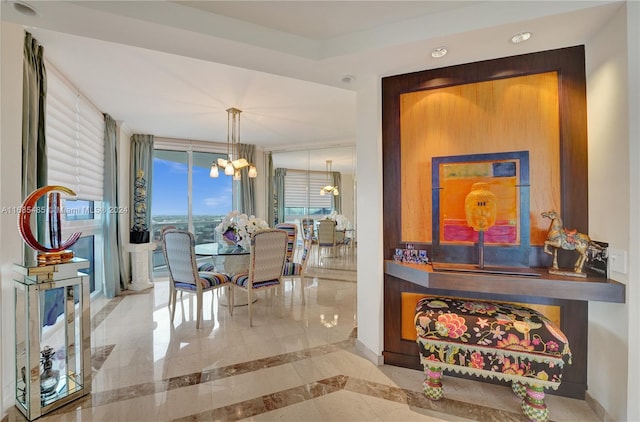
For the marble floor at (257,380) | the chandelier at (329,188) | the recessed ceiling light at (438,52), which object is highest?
the recessed ceiling light at (438,52)

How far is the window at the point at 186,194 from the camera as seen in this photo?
5898 mm

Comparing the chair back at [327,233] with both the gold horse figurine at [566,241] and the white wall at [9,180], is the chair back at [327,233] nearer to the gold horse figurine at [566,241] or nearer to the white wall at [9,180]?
the gold horse figurine at [566,241]

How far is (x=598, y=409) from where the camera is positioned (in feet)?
6.31

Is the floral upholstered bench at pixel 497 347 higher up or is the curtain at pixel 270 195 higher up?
the curtain at pixel 270 195

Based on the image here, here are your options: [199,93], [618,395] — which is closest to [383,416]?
[618,395]

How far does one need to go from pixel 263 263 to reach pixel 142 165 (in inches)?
143

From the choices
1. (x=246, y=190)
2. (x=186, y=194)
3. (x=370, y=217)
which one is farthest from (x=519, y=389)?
(x=186, y=194)

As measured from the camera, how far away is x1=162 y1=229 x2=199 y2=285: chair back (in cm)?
334

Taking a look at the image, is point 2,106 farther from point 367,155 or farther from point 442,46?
point 442,46

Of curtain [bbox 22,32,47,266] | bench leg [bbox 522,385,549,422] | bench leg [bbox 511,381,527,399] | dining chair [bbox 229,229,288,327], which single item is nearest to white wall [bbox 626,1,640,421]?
bench leg [bbox 522,385,549,422]

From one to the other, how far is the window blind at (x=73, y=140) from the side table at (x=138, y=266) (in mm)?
1015

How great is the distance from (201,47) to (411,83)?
177 cm

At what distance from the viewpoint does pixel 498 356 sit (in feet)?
6.36

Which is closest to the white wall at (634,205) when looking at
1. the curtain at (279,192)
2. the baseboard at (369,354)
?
the baseboard at (369,354)
